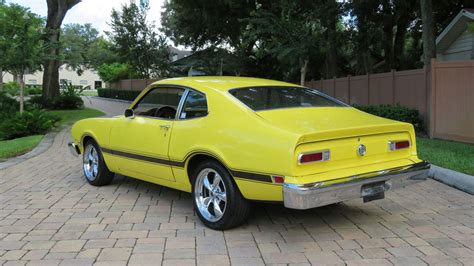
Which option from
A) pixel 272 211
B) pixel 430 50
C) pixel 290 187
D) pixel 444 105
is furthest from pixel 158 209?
pixel 430 50

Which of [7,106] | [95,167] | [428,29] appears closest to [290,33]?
[428,29]

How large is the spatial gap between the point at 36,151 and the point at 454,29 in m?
15.8

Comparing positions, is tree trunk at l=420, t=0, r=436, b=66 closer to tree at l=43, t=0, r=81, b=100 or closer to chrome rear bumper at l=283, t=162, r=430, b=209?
chrome rear bumper at l=283, t=162, r=430, b=209

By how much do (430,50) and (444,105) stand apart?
3.24 meters

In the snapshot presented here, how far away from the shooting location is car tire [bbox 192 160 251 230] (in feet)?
15.3

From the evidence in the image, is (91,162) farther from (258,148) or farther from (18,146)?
(18,146)

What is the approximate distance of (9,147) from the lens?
1080 centimetres

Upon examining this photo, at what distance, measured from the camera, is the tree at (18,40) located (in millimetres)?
14102

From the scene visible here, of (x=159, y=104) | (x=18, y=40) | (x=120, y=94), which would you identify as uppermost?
(x=18, y=40)

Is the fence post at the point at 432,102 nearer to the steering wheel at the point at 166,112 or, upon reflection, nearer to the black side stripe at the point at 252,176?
the steering wheel at the point at 166,112

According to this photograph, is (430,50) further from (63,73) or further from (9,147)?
(63,73)

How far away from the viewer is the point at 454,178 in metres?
6.80

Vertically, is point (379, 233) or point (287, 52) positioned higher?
point (287, 52)

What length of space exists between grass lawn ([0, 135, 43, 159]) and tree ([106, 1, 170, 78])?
21405 mm
